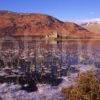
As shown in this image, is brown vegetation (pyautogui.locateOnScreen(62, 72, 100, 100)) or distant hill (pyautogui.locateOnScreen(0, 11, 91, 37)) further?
distant hill (pyautogui.locateOnScreen(0, 11, 91, 37))

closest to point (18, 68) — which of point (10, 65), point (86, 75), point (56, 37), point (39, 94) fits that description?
point (10, 65)

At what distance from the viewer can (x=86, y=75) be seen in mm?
13391

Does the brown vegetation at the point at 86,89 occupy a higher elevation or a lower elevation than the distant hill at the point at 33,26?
lower

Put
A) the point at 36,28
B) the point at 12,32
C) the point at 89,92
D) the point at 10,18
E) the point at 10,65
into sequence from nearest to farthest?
the point at 89,92
the point at 10,65
the point at 12,32
the point at 36,28
the point at 10,18

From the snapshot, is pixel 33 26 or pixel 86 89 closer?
pixel 86 89

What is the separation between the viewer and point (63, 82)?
69.9ft

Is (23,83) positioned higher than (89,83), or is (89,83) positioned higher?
(89,83)

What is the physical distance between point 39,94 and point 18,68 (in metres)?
8.55

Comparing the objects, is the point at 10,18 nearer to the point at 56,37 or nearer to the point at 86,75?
the point at 56,37

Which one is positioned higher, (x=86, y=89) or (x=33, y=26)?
(x=33, y=26)

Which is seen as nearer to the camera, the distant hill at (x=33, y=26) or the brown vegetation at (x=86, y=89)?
the brown vegetation at (x=86, y=89)

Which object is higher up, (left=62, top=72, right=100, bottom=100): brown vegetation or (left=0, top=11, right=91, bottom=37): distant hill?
(left=0, top=11, right=91, bottom=37): distant hill

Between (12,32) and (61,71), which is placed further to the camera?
(12,32)

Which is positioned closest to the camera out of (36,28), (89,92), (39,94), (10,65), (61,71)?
(89,92)
